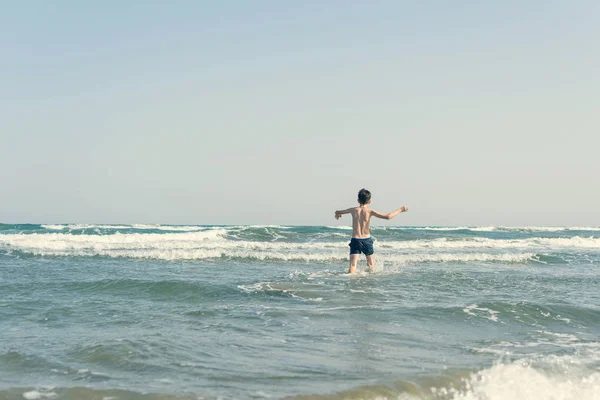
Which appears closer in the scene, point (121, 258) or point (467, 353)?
point (467, 353)

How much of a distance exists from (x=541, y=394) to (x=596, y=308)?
462cm

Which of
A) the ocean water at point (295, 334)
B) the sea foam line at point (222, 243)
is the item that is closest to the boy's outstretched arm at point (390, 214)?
the ocean water at point (295, 334)

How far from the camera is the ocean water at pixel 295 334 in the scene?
420cm

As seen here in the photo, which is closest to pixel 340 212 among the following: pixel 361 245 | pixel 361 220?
pixel 361 220

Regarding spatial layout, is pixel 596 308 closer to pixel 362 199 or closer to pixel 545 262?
pixel 362 199

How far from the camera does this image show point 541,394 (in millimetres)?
4266

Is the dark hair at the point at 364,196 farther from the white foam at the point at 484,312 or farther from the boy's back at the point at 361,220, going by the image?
the white foam at the point at 484,312

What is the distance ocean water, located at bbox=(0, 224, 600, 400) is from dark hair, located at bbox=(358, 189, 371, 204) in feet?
5.60

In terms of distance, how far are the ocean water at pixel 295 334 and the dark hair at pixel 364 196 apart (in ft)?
5.60

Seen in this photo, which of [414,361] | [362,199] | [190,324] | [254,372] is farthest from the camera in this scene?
[362,199]

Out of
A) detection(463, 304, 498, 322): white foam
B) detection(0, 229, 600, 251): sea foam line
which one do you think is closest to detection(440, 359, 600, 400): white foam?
detection(463, 304, 498, 322): white foam

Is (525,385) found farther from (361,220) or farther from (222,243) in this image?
(222,243)

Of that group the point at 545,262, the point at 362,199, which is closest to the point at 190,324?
the point at 362,199

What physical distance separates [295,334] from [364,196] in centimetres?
582
